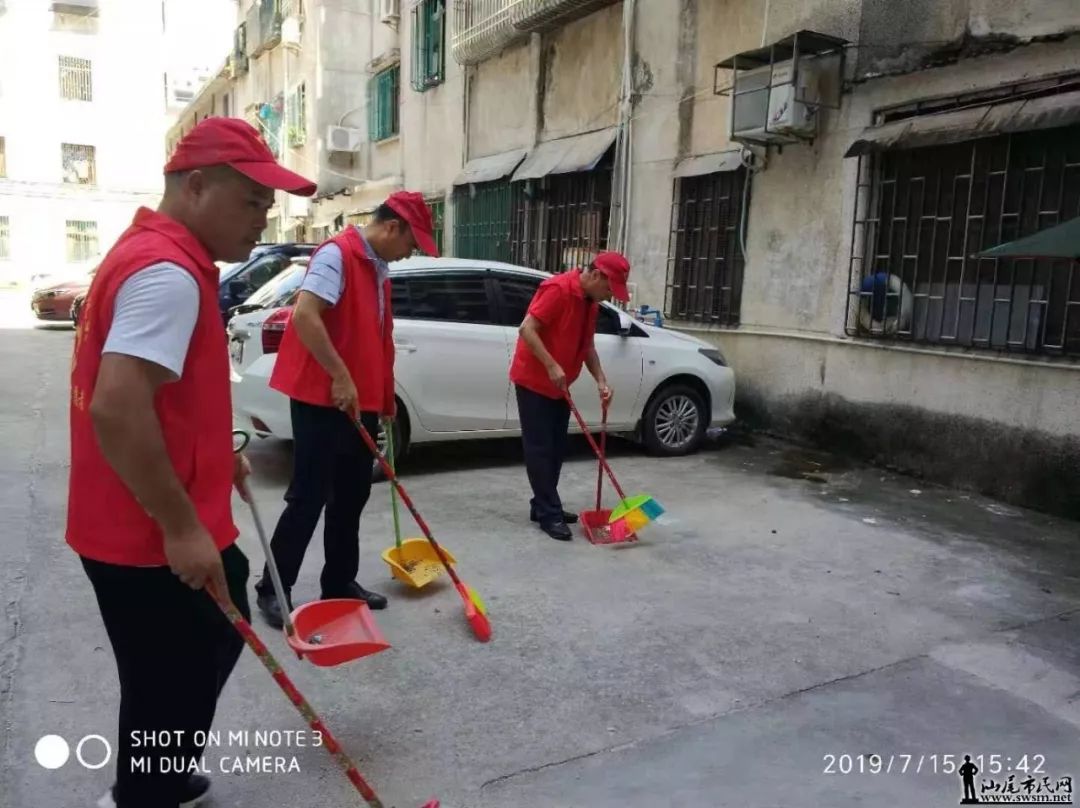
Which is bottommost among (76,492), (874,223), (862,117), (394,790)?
(394,790)

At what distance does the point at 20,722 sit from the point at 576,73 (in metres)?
9.89

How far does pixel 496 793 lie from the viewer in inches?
103

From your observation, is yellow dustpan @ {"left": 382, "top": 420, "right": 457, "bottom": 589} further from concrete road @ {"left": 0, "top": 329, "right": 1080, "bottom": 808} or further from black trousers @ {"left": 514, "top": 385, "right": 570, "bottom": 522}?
black trousers @ {"left": 514, "top": 385, "right": 570, "bottom": 522}

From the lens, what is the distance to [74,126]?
97.5 ft

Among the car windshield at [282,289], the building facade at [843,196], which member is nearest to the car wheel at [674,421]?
the building facade at [843,196]

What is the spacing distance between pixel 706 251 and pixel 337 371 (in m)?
6.46

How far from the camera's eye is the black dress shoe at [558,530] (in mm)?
5035

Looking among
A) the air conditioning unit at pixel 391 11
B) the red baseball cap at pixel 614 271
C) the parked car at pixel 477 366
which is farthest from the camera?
the air conditioning unit at pixel 391 11

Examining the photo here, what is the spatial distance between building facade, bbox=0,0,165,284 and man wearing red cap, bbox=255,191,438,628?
2737cm

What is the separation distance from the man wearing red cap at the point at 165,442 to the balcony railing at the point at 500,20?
932cm

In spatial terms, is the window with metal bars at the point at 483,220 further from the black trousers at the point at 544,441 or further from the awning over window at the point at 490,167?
the black trousers at the point at 544,441

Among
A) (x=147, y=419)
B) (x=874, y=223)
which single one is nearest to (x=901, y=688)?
(x=147, y=419)

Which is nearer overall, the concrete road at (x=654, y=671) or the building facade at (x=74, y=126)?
the concrete road at (x=654, y=671)

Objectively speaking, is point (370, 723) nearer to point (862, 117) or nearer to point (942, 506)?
point (942, 506)
